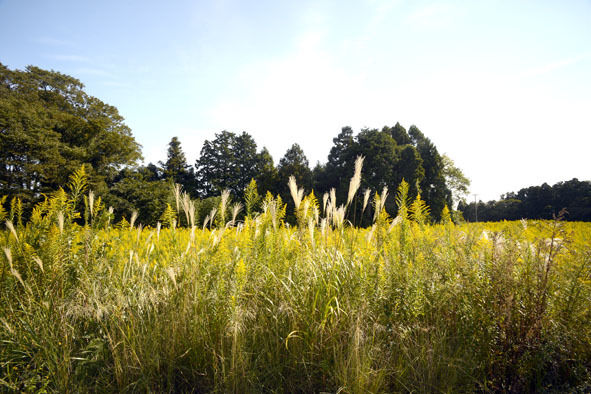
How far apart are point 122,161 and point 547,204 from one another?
3907 cm

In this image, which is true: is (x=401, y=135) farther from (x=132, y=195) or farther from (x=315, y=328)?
(x=315, y=328)

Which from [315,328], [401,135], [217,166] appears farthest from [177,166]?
[315,328]

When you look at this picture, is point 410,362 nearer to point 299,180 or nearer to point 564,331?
point 564,331

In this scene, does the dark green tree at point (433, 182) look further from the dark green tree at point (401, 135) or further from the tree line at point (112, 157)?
the dark green tree at point (401, 135)

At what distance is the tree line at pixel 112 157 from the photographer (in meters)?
16.1

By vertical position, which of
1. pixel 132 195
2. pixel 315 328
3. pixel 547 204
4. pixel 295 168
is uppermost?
pixel 295 168

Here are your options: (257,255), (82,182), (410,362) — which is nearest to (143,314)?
(257,255)

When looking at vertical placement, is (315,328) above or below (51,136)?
below

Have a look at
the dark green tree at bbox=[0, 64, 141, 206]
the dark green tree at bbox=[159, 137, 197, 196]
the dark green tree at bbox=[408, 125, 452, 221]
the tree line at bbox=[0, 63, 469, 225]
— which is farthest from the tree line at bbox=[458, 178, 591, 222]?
the dark green tree at bbox=[159, 137, 197, 196]

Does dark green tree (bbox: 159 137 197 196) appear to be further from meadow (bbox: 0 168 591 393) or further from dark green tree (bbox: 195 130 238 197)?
meadow (bbox: 0 168 591 393)

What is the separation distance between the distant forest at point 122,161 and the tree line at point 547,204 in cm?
12

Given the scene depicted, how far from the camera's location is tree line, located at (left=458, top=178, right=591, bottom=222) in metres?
16.7

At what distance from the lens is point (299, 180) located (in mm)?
25297

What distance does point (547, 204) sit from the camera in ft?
79.9
